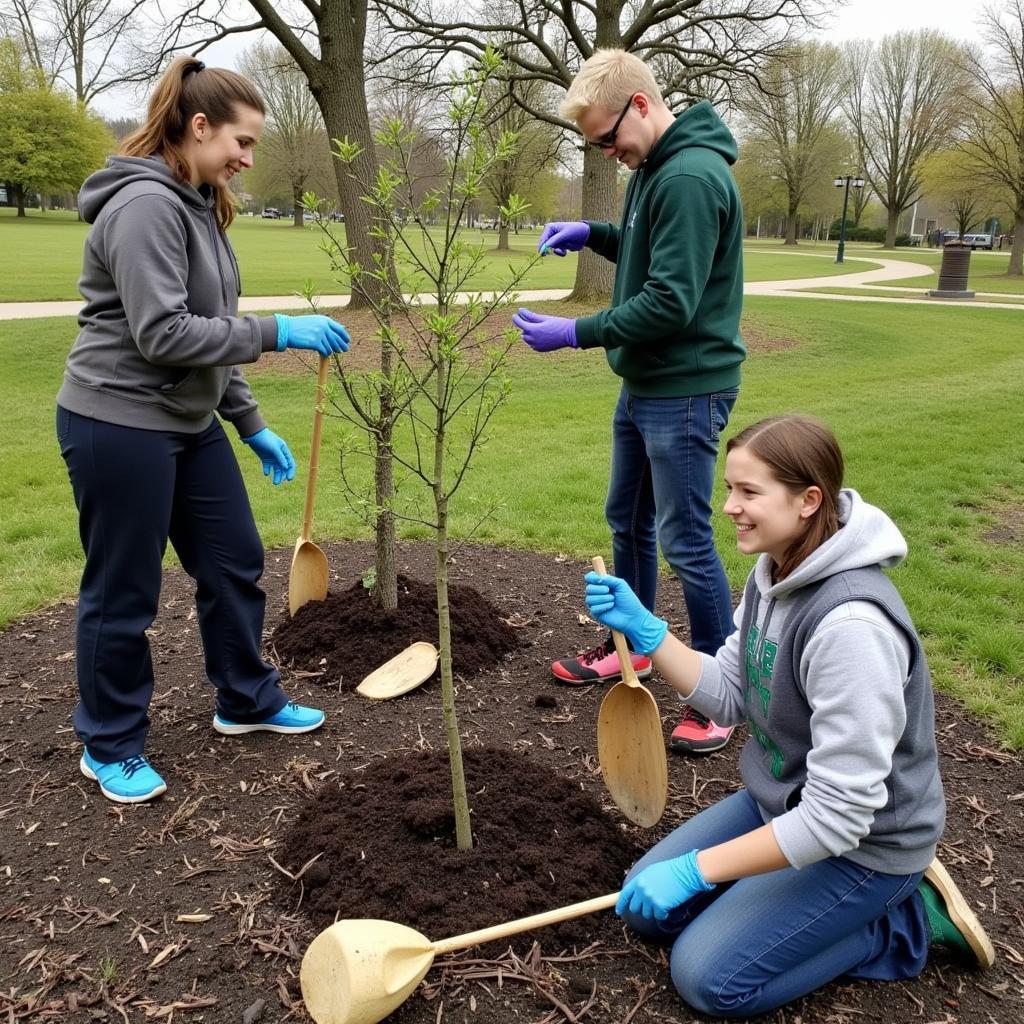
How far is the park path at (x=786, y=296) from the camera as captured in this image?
47.7 ft

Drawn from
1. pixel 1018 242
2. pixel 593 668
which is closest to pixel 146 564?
pixel 593 668

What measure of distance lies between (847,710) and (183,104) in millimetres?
2319

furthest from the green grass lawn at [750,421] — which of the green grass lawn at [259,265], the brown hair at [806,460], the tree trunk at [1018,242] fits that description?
the tree trunk at [1018,242]

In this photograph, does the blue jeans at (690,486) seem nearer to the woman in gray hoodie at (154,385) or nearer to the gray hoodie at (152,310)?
the woman in gray hoodie at (154,385)

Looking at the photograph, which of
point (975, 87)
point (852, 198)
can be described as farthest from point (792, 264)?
point (852, 198)

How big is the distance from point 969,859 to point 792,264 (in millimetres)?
34875

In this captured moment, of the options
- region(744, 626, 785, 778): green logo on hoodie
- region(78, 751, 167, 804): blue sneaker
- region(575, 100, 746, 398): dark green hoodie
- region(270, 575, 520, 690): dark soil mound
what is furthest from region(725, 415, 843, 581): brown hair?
region(78, 751, 167, 804): blue sneaker

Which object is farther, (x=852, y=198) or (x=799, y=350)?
(x=852, y=198)

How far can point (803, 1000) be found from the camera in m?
2.04

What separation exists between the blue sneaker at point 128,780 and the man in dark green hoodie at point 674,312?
1715 mm

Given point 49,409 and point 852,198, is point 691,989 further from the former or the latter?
point 852,198

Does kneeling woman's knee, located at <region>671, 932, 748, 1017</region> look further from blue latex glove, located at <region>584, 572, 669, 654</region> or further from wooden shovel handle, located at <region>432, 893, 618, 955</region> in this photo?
blue latex glove, located at <region>584, 572, 669, 654</region>

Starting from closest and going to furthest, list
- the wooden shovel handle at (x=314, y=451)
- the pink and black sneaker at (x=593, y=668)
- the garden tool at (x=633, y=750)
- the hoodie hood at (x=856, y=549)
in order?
the hoodie hood at (x=856, y=549)
the garden tool at (x=633, y=750)
the wooden shovel handle at (x=314, y=451)
the pink and black sneaker at (x=593, y=668)

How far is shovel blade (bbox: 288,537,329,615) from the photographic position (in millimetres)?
3861
